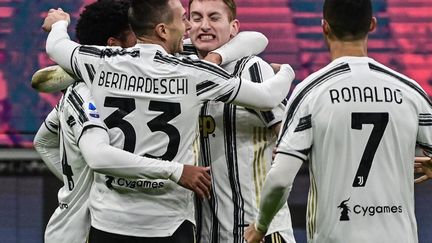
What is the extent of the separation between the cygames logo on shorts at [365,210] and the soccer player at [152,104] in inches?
28.2

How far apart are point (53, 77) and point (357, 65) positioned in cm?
163

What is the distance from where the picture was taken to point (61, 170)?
5848mm

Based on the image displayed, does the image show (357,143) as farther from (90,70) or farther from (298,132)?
(90,70)

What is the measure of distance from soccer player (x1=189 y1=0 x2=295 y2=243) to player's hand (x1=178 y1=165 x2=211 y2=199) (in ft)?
1.27

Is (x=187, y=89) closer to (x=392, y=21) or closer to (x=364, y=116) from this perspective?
(x=364, y=116)

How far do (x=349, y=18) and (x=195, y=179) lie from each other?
2.97 ft

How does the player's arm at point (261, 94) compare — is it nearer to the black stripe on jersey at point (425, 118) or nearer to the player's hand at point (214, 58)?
the player's hand at point (214, 58)

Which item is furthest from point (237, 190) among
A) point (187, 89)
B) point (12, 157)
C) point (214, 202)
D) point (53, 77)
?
point (12, 157)

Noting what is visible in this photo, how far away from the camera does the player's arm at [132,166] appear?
4777mm

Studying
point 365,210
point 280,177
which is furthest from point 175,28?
point 365,210

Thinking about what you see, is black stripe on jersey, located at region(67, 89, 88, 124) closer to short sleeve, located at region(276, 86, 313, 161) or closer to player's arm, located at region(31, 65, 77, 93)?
player's arm, located at region(31, 65, 77, 93)

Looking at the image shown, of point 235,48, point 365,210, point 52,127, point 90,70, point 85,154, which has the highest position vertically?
point 235,48

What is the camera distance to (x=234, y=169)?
17.2 feet

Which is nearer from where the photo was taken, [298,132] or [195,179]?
[298,132]
